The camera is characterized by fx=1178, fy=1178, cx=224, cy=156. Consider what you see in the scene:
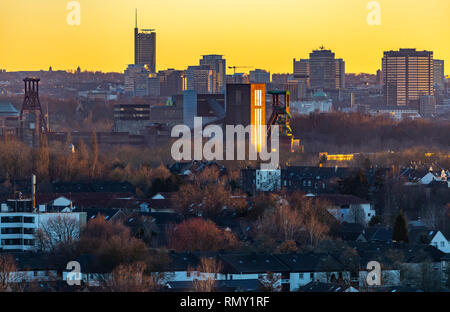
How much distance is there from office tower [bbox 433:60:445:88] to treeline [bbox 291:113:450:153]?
42339mm

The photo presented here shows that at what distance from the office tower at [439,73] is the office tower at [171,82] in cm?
2372

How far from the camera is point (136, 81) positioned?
9856 cm

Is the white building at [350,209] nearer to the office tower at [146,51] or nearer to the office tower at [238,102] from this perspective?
the office tower at [238,102]

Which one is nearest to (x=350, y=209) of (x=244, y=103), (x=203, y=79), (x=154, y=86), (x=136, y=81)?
(x=244, y=103)

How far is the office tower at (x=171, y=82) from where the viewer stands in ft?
312

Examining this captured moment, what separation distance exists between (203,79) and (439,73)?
28530 millimetres

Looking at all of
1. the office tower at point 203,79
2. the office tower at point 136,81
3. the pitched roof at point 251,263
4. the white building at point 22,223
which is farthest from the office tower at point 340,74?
the pitched roof at point 251,263

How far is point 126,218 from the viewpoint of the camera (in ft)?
70.2

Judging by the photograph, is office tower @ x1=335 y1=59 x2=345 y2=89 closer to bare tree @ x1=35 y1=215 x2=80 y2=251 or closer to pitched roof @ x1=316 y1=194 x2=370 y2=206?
pitched roof @ x1=316 y1=194 x2=370 y2=206
